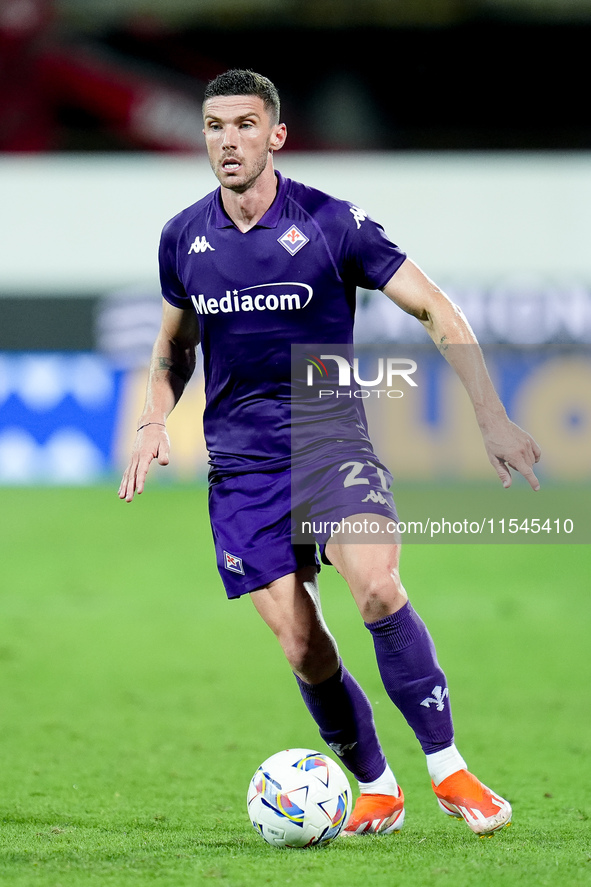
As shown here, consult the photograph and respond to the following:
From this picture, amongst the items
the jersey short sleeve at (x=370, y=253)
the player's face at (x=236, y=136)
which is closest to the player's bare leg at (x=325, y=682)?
the jersey short sleeve at (x=370, y=253)

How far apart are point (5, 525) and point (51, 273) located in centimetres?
272

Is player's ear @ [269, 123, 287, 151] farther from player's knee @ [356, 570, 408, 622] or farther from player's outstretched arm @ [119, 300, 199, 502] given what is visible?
player's knee @ [356, 570, 408, 622]

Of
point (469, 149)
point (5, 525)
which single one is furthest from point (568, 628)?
point (469, 149)

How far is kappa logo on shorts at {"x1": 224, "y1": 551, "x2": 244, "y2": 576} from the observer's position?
3.80 m

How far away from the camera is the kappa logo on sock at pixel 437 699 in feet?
11.8

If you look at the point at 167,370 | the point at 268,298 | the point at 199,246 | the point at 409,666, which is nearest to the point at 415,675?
the point at 409,666

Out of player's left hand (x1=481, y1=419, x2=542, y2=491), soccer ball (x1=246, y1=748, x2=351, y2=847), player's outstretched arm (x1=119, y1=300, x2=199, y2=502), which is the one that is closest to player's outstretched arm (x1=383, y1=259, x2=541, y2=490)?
player's left hand (x1=481, y1=419, x2=542, y2=491)

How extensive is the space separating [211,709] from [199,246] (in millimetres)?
2771

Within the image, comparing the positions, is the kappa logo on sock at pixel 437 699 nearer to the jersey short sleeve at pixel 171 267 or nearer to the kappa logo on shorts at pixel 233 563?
the kappa logo on shorts at pixel 233 563

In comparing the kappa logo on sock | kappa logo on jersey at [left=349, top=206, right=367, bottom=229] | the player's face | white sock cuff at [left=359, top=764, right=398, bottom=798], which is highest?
the player's face

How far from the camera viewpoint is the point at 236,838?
371 centimetres

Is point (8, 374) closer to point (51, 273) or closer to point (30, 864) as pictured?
point (51, 273)

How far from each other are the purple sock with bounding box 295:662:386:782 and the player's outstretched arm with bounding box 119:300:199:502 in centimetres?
92

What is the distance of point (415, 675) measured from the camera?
11.7 ft
